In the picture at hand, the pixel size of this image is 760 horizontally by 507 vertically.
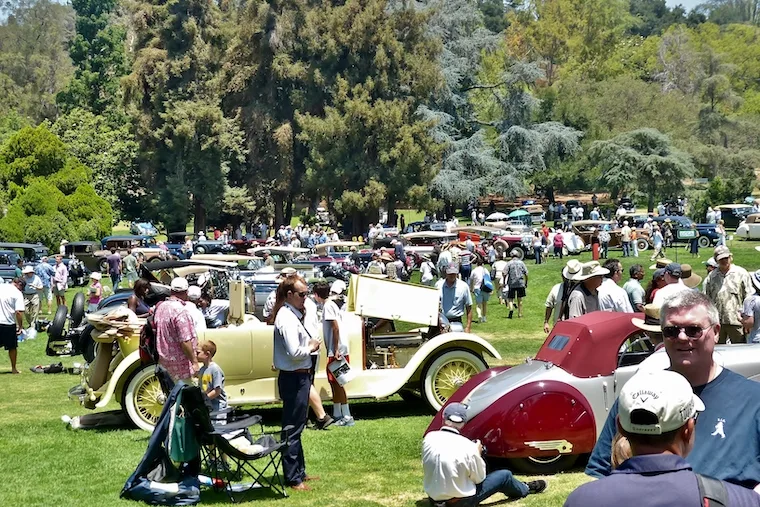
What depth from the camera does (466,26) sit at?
65375 mm

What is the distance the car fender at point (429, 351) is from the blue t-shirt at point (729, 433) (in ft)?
26.2

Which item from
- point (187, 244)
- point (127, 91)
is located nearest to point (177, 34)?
point (127, 91)

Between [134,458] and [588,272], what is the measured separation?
519cm

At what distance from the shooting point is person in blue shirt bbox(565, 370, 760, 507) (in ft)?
10.4

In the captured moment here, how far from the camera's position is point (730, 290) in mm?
12562

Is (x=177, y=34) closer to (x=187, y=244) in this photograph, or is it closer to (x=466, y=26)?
(x=466, y=26)

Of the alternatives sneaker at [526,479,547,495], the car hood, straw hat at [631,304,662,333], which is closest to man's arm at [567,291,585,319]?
straw hat at [631,304,662,333]

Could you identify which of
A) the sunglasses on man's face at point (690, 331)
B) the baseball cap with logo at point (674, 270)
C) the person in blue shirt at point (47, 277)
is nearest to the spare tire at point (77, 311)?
the baseball cap with logo at point (674, 270)

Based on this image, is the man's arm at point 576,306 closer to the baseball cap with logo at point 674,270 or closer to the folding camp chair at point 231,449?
the baseball cap with logo at point 674,270

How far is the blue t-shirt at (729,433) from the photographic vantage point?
3.93 meters

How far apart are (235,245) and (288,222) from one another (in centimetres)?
1870

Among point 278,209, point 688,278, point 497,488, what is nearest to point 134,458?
point 497,488

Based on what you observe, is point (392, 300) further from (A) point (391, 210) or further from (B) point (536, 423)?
(A) point (391, 210)

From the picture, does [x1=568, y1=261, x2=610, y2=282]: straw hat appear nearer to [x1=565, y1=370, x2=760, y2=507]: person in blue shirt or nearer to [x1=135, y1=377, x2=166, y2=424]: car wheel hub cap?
[x1=135, y1=377, x2=166, y2=424]: car wheel hub cap
